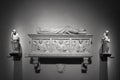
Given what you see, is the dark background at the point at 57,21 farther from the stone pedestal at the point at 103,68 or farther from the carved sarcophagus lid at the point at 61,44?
the carved sarcophagus lid at the point at 61,44

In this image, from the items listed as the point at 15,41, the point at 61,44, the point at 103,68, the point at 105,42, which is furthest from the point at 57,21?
the point at 103,68

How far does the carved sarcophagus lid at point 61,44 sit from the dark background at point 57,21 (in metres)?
0.37

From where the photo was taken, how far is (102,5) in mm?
5750

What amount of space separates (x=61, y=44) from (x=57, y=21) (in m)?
0.77

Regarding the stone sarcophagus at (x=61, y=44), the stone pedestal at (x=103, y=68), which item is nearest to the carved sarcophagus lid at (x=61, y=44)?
the stone sarcophagus at (x=61, y=44)

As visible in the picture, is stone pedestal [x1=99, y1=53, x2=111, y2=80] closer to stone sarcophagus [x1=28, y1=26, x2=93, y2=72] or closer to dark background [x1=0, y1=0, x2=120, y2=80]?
dark background [x1=0, y1=0, x2=120, y2=80]

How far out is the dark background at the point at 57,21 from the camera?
5.61 meters

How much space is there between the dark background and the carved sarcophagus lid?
0.37 meters

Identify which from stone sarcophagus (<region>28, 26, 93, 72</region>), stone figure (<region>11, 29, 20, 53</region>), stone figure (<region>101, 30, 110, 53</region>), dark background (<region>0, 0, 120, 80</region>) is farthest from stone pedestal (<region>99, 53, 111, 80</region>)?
stone figure (<region>11, 29, 20, 53</region>)

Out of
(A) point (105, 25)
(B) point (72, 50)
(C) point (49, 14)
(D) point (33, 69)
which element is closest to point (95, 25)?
(A) point (105, 25)

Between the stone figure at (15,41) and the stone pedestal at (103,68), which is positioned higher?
the stone figure at (15,41)

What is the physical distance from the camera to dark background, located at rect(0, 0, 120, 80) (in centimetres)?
561

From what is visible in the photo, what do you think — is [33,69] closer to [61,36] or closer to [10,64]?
[10,64]

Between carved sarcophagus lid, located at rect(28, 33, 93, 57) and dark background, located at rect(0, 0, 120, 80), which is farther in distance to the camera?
dark background, located at rect(0, 0, 120, 80)
